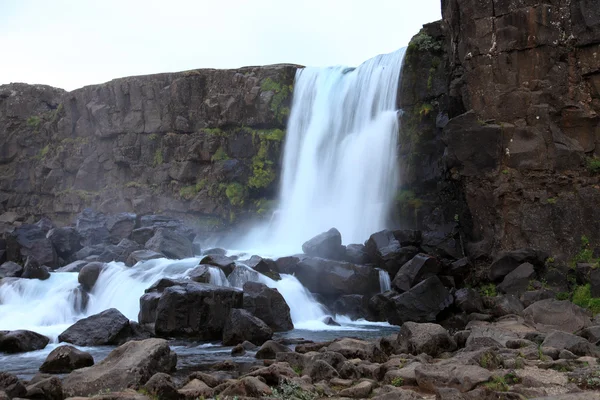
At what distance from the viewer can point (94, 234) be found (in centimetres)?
2762

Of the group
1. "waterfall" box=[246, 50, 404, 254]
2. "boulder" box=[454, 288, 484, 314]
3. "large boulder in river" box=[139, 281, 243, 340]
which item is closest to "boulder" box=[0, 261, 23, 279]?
"large boulder in river" box=[139, 281, 243, 340]

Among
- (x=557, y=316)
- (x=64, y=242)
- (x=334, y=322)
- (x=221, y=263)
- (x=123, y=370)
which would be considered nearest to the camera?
(x=123, y=370)

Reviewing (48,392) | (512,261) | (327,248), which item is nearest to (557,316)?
(512,261)

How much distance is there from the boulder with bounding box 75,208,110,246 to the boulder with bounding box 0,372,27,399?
18440 millimetres

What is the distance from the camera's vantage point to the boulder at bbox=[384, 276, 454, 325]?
16859 mm

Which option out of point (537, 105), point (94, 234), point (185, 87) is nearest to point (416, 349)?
point (537, 105)

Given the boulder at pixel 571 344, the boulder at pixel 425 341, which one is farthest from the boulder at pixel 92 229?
the boulder at pixel 571 344

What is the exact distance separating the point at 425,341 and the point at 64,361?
21.2 feet

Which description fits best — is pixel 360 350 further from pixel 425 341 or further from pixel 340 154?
pixel 340 154

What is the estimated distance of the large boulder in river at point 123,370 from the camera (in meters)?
8.97

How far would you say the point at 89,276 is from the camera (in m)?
19.7

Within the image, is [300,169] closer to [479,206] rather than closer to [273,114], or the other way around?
[273,114]

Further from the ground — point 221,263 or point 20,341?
point 221,263

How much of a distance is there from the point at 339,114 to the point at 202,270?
1472 centimetres
